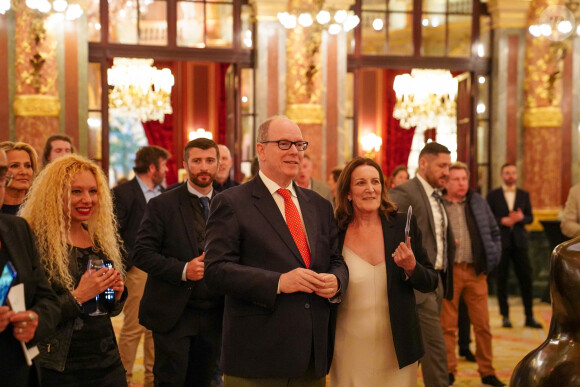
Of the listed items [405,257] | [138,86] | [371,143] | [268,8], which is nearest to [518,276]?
[268,8]

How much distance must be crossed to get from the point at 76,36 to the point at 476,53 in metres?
5.12

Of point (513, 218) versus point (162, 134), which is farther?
point (162, 134)

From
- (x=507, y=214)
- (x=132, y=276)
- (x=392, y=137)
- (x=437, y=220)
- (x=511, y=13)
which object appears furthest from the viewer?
(x=392, y=137)

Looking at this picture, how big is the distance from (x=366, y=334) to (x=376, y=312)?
11 cm

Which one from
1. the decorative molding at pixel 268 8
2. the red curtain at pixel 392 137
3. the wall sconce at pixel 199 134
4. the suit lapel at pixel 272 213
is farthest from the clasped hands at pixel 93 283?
the red curtain at pixel 392 137

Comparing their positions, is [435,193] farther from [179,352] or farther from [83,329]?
[83,329]

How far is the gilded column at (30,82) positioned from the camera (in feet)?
28.9

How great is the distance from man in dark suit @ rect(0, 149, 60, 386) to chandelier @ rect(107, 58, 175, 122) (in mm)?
11001

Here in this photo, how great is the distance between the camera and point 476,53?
10.5m

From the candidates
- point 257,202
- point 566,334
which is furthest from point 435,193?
point 566,334

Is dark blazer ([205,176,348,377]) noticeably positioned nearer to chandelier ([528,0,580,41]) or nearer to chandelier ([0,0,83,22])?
chandelier ([528,0,580,41])

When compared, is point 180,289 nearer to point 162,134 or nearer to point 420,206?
point 420,206

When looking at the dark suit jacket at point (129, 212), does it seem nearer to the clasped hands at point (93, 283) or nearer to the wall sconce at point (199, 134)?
the clasped hands at point (93, 283)

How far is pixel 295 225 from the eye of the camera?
10.3 feet
